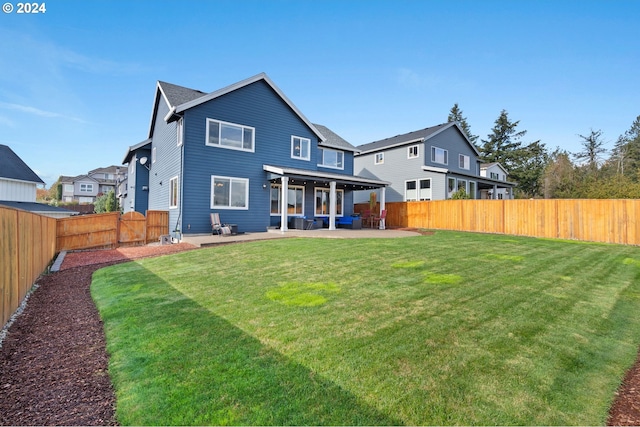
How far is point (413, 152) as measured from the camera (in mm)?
24750

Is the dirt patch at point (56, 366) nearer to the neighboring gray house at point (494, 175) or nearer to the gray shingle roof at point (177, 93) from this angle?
the gray shingle roof at point (177, 93)

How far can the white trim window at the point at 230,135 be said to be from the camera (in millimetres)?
14453

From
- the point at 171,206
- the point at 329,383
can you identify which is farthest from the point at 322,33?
the point at 329,383

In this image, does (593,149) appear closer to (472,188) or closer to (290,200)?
(472,188)

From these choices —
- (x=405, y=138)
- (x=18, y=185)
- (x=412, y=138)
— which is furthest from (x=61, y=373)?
(x=18, y=185)

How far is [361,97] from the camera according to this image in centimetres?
1956

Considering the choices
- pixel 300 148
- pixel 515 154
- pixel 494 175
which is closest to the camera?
pixel 300 148

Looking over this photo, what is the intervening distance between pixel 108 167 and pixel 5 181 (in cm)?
4734

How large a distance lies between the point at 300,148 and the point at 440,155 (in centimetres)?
1388

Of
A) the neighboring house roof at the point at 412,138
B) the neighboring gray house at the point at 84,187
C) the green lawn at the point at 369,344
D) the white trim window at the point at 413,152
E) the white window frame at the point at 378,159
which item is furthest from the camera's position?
the neighboring gray house at the point at 84,187

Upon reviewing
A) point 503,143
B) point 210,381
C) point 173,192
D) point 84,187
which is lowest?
point 210,381

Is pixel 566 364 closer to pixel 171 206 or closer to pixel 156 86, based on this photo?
pixel 171 206

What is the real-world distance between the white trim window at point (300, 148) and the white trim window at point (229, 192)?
3842 millimetres

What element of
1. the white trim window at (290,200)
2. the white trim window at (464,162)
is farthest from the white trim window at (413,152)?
the white trim window at (290,200)
